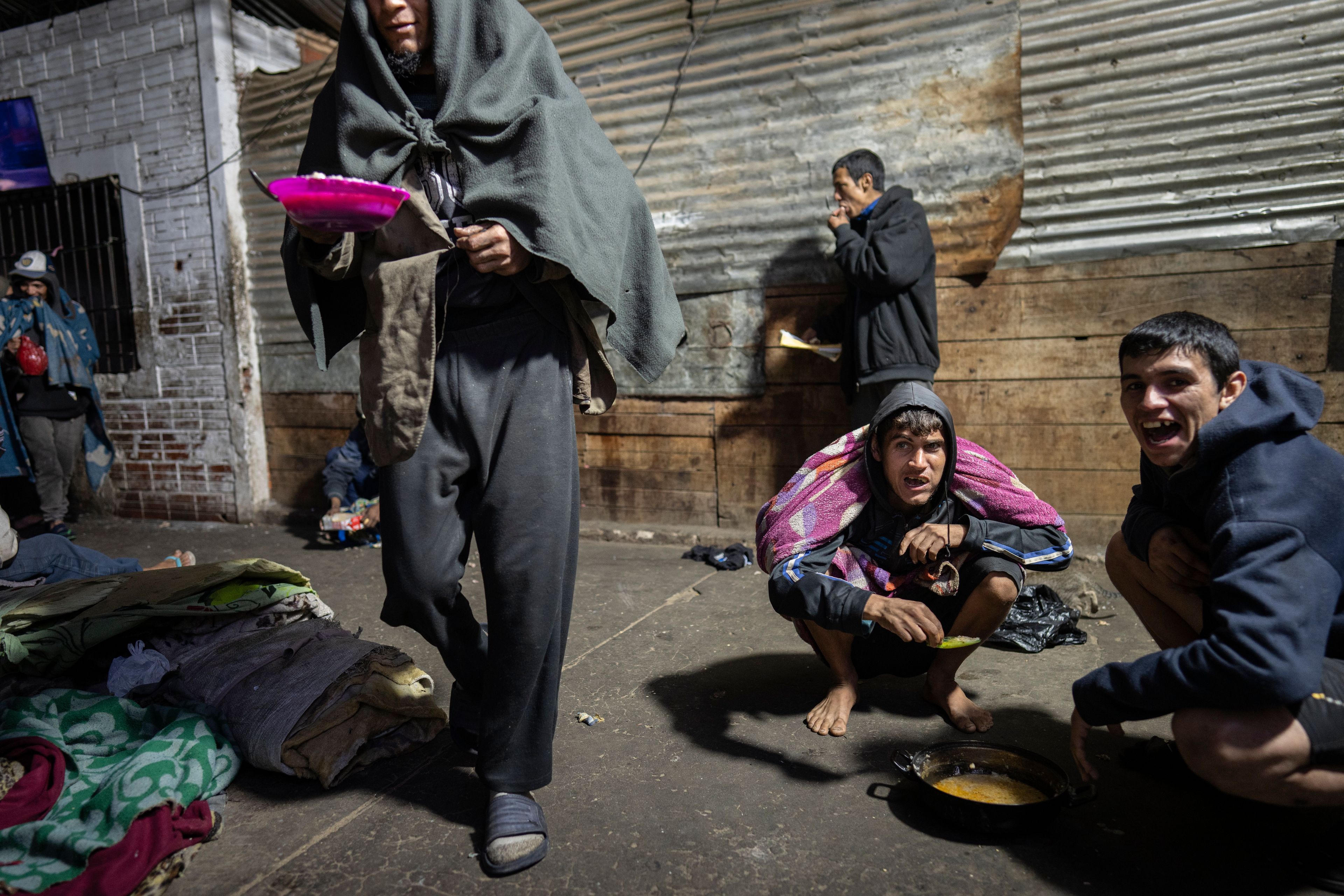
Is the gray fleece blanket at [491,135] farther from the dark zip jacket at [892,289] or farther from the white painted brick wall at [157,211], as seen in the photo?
the white painted brick wall at [157,211]

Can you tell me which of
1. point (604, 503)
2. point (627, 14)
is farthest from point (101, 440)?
point (627, 14)

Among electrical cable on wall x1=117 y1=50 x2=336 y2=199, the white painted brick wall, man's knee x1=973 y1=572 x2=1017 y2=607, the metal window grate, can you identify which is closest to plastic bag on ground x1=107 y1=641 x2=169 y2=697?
man's knee x1=973 y1=572 x2=1017 y2=607

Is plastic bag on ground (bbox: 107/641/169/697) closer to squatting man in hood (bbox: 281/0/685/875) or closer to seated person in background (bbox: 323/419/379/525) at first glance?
squatting man in hood (bbox: 281/0/685/875)

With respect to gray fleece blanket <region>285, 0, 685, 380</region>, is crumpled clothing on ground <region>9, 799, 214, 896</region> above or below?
below

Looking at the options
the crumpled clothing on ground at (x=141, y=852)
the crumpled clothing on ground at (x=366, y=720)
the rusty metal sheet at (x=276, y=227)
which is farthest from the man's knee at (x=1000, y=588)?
the rusty metal sheet at (x=276, y=227)

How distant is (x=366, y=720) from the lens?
243 cm

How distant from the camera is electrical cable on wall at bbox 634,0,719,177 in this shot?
16.3 ft

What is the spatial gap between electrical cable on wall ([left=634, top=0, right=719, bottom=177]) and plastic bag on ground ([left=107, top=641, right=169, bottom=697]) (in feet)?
12.4

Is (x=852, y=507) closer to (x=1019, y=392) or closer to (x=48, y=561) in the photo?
(x=1019, y=392)

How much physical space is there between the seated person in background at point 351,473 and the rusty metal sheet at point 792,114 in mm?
2602

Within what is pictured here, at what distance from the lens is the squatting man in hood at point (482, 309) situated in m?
1.85

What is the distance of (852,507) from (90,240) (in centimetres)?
766

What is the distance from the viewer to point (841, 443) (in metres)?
2.66

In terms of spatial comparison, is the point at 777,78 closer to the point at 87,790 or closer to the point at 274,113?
the point at 274,113
